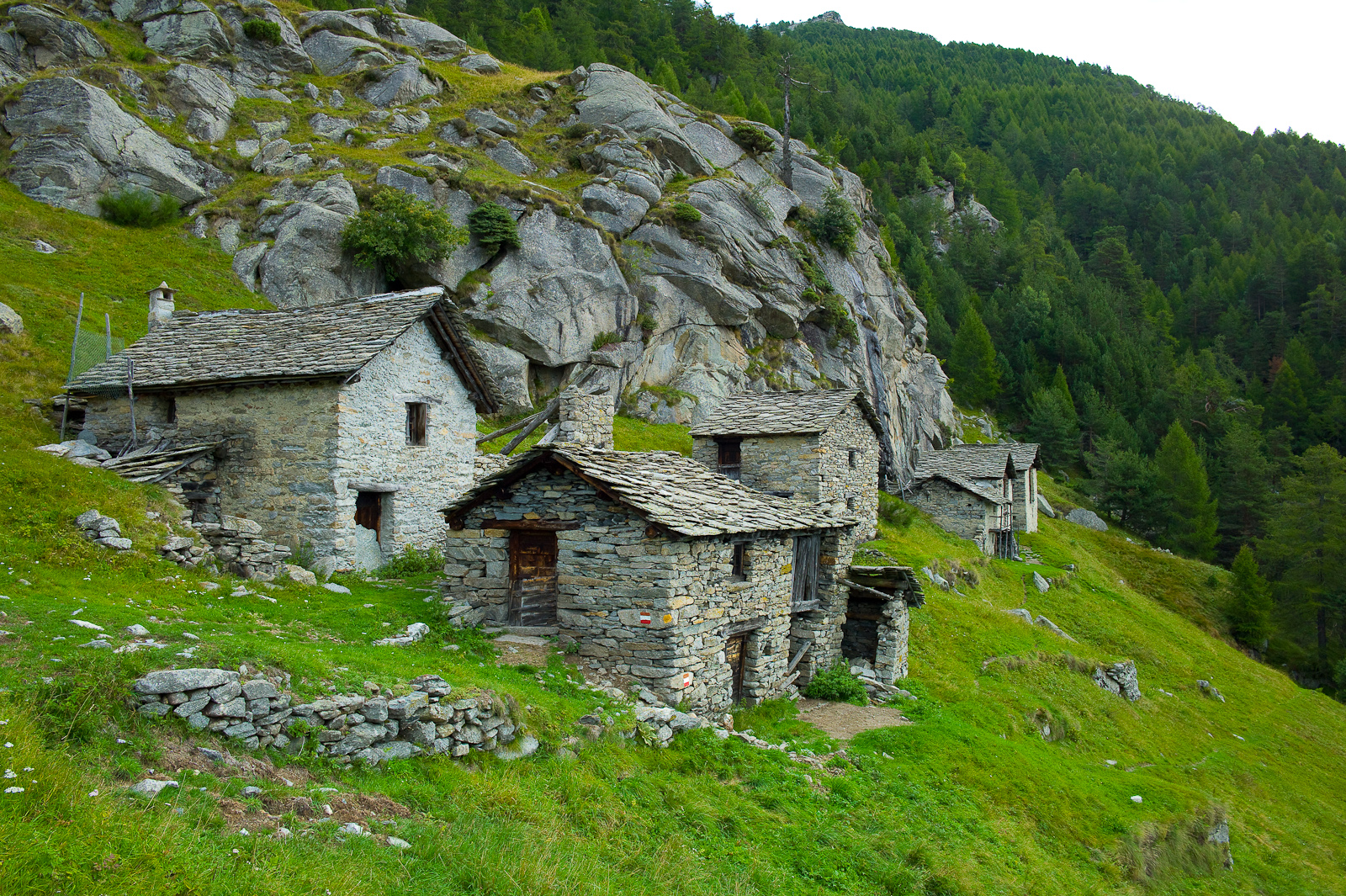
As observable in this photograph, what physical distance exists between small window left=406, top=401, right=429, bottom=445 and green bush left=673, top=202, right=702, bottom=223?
29.3 metres

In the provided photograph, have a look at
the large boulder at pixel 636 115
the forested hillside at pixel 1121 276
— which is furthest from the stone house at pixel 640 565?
the forested hillside at pixel 1121 276

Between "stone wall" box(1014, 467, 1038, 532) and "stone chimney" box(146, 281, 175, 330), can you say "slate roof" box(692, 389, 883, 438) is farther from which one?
"stone wall" box(1014, 467, 1038, 532)

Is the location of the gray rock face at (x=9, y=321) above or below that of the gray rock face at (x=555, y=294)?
below

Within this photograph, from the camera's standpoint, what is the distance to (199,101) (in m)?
44.3

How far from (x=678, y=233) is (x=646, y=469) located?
33295 millimetres

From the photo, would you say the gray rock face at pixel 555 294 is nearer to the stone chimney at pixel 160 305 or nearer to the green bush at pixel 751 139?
the stone chimney at pixel 160 305

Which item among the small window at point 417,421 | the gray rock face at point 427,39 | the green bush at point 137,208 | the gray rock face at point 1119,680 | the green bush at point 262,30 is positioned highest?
the gray rock face at point 427,39

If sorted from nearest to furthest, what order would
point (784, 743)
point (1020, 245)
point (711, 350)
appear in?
1. point (784, 743)
2. point (711, 350)
3. point (1020, 245)

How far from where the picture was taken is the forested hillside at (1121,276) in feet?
202

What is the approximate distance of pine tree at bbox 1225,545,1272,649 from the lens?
1746 inches

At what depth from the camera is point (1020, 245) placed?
102m

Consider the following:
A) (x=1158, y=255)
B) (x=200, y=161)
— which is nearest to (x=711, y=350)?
(x=200, y=161)

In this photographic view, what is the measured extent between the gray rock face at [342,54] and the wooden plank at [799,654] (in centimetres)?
5542

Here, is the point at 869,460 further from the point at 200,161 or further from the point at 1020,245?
the point at 1020,245
